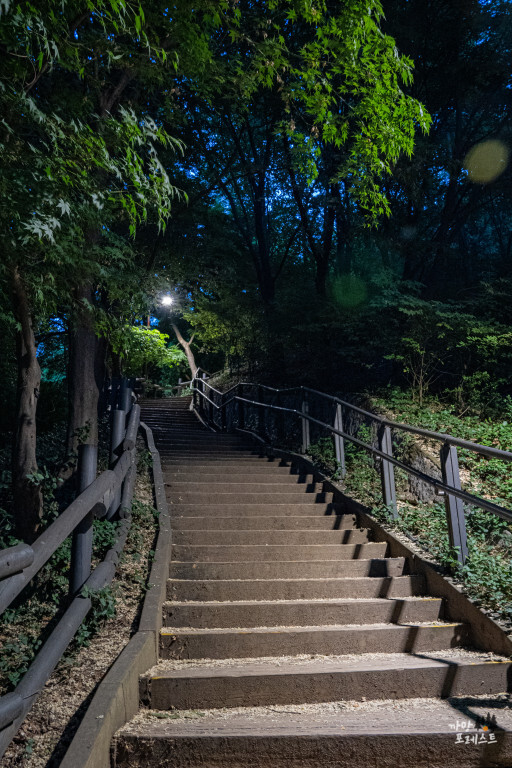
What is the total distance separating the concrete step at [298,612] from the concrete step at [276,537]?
46.3 inches

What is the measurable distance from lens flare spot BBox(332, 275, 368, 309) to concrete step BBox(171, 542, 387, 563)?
7.25m

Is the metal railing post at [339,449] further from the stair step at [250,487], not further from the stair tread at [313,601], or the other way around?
the stair tread at [313,601]

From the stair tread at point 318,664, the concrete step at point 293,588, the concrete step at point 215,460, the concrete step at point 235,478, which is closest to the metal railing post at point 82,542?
the stair tread at point 318,664

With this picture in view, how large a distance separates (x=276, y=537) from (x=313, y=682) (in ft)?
7.27

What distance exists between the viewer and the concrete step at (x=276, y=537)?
16.3ft

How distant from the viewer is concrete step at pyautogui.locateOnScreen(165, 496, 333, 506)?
240 inches

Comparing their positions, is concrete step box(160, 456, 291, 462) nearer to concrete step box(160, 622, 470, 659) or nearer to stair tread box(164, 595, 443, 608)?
stair tread box(164, 595, 443, 608)

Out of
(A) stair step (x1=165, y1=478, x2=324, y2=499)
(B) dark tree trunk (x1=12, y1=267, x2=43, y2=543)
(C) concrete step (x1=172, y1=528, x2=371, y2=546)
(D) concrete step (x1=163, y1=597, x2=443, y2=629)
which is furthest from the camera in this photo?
(A) stair step (x1=165, y1=478, x2=324, y2=499)

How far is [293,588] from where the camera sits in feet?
13.2

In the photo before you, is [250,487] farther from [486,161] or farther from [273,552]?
[486,161]

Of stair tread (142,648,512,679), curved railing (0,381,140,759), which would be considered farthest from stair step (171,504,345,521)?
stair tread (142,648,512,679)

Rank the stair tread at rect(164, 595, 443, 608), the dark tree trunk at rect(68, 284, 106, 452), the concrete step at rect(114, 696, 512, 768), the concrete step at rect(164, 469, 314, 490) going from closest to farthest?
the concrete step at rect(114, 696, 512, 768) < the stair tread at rect(164, 595, 443, 608) < the concrete step at rect(164, 469, 314, 490) < the dark tree trunk at rect(68, 284, 106, 452)

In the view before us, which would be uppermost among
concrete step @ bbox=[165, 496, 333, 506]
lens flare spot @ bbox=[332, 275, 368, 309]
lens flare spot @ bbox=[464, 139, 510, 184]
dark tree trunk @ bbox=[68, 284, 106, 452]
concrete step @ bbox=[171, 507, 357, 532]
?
lens flare spot @ bbox=[464, 139, 510, 184]

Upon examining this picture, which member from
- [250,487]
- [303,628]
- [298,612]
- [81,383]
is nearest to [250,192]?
[81,383]
